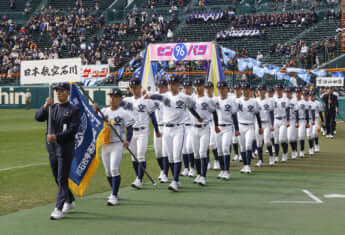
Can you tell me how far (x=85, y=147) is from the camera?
9109 mm

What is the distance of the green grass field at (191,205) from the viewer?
7.16m

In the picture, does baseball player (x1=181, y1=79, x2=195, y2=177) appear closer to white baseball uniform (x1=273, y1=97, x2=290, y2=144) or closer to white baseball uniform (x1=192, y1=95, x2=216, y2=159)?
white baseball uniform (x1=192, y1=95, x2=216, y2=159)

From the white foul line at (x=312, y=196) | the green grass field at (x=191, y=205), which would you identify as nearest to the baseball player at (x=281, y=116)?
the green grass field at (x=191, y=205)

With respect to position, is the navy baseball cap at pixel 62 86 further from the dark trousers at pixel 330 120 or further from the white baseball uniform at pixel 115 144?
the dark trousers at pixel 330 120

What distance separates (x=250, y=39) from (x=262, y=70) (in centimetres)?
1374

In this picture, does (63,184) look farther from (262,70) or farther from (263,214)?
(262,70)

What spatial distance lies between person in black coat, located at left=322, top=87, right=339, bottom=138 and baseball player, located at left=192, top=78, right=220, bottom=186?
533 inches

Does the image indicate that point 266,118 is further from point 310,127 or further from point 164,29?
point 164,29

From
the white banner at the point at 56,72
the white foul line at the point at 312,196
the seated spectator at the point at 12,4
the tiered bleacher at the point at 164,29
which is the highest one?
the seated spectator at the point at 12,4

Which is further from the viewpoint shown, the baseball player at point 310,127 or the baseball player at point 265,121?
the baseball player at point 310,127

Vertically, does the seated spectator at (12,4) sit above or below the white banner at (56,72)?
above

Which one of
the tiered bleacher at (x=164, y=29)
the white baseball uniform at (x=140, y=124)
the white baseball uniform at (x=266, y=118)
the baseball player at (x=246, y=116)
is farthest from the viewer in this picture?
the tiered bleacher at (x=164, y=29)

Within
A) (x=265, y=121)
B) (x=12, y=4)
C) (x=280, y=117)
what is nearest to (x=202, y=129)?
(x=265, y=121)

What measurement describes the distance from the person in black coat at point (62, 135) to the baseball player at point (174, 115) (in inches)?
116
